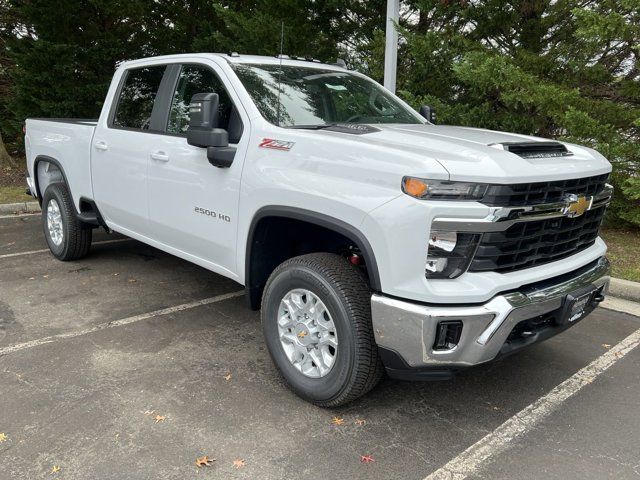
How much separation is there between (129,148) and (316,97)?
1.68 meters

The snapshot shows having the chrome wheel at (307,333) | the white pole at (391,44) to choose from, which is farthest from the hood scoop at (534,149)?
the white pole at (391,44)

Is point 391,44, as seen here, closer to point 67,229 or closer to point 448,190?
point 67,229

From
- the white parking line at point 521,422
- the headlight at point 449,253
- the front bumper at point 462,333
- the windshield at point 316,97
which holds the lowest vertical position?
the white parking line at point 521,422

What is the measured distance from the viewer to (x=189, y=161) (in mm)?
3994

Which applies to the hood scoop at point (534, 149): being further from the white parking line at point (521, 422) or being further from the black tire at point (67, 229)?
the black tire at point (67, 229)

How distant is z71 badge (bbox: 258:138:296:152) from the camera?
10.8 feet

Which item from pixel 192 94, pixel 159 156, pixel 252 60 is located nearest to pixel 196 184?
pixel 159 156

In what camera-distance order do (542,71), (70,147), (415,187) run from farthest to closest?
1. (542,71)
2. (70,147)
3. (415,187)

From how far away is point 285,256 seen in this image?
3777 mm

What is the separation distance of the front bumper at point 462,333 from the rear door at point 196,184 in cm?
137

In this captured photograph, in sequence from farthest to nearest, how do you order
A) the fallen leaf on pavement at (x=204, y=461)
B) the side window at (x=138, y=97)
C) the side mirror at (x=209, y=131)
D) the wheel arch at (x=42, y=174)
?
the wheel arch at (x=42, y=174)
the side window at (x=138, y=97)
the side mirror at (x=209, y=131)
the fallen leaf on pavement at (x=204, y=461)

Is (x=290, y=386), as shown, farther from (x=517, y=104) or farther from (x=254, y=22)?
(x=254, y=22)

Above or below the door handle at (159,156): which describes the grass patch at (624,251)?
below

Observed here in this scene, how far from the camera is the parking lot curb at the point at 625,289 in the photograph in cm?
529
